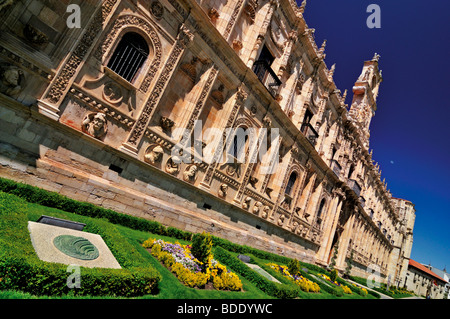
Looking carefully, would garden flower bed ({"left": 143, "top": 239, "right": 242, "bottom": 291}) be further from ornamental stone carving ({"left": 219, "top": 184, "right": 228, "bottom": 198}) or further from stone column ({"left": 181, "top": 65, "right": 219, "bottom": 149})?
ornamental stone carving ({"left": 219, "top": 184, "right": 228, "bottom": 198})

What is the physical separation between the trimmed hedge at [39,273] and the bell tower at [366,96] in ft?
130

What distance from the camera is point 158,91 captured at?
11203 millimetres

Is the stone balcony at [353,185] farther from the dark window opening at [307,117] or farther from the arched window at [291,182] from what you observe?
the arched window at [291,182]

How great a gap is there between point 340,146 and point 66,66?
29247 millimetres

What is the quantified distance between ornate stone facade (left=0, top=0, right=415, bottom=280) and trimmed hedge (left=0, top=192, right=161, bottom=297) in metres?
3.40

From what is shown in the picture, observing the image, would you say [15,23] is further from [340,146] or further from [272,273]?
[340,146]

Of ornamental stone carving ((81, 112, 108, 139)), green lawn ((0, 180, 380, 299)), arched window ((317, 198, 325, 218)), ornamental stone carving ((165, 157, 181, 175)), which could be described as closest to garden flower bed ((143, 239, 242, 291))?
green lawn ((0, 180, 380, 299))

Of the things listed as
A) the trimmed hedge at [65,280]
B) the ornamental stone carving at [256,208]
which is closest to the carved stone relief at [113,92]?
the trimmed hedge at [65,280]

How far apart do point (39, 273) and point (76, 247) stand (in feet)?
Answer: 5.74

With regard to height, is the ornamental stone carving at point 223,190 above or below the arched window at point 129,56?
below

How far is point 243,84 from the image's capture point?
15656 mm

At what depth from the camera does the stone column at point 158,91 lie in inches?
410

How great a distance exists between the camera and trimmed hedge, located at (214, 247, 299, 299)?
8648 mm
